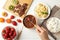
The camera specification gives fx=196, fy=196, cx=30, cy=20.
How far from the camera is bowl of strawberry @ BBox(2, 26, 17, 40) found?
127 cm

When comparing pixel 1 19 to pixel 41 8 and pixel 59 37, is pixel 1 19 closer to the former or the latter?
pixel 41 8

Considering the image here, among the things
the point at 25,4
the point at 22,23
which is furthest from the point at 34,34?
the point at 25,4

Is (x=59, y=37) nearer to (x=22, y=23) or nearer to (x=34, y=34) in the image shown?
(x=34, y=34)

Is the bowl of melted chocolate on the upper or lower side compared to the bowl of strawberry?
upper

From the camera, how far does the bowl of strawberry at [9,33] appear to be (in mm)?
1267

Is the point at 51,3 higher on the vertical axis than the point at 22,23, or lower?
higher

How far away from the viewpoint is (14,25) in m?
1.32

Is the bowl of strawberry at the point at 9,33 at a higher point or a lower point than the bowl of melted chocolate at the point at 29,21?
lower

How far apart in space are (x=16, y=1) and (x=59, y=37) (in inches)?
15.6

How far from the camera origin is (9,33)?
127cm

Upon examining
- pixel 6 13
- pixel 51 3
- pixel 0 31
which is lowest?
pixel 0 31

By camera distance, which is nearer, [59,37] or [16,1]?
[59,37]

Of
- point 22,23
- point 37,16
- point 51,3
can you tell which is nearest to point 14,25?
point 22,23

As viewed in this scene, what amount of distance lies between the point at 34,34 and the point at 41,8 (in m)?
0.18
